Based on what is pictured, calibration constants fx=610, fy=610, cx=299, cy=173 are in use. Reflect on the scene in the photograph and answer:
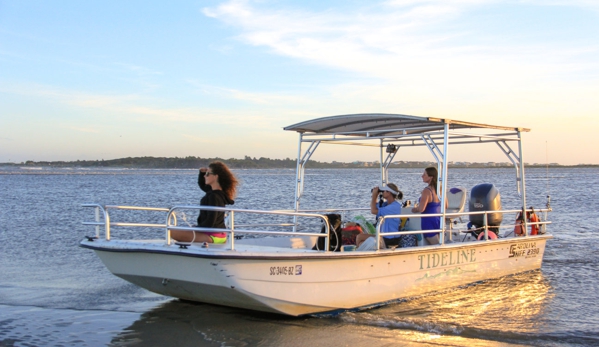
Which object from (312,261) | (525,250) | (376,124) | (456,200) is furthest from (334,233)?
(525,250)

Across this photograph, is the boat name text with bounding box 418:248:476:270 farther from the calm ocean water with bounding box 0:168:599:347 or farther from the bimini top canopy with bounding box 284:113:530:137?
the bimini top canopy with bounding box 284:113:530:137

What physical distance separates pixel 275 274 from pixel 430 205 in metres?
3.43

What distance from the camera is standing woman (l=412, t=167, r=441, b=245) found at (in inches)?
386

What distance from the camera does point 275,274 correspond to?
7645mm

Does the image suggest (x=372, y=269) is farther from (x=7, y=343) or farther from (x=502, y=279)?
(x=7, y=343)

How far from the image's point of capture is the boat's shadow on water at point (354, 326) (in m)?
7.61

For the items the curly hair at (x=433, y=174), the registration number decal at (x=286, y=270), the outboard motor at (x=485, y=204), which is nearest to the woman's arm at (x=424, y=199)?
the curly hair at (x=433, y=174)

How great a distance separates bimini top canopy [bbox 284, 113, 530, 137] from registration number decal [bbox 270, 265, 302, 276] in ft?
9.77

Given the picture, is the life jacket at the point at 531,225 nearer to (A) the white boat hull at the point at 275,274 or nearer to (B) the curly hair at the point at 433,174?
(B) the curly hair at the point at 433,174

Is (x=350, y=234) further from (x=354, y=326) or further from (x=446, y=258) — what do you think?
(x=354, y=326)

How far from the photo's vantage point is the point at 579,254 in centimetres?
1555

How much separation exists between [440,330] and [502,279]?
12.3 ft

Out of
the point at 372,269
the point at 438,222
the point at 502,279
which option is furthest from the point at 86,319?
the point at 502,279

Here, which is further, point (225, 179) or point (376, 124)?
point (376, 124)
